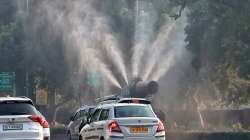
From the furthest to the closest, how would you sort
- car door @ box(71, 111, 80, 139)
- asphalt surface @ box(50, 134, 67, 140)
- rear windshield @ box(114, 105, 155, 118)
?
asphalt surface @ box(50, 134, 67, 140) → car door @ box(71, 111, 80, 139) → rear windshield @ box(114, 105, 155, 118)

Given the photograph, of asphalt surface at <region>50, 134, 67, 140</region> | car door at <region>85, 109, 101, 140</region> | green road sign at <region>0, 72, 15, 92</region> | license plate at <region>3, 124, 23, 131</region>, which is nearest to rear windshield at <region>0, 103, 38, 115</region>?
license plate at <region>3, 124, 23, 131</region>

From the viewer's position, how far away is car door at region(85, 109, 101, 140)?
24019 millimetres

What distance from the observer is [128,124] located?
2252cm

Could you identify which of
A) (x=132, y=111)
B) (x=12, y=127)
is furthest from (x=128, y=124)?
(x=12, y=127)

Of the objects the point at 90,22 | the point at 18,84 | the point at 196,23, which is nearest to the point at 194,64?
the point at 196,23

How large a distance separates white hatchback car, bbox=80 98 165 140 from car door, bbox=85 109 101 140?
6 cm

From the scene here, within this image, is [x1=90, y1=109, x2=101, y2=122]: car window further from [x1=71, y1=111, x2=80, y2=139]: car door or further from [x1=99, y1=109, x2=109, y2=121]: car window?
[x1=71, y1=111, x2=80, y2=139]: car door

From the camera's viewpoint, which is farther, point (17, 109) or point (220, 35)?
Answer: point (220, 35)

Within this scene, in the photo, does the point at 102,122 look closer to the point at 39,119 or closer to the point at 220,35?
the point at 39,119

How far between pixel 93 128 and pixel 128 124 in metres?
2.02

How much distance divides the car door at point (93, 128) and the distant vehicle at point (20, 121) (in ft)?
14.2

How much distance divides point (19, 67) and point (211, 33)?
84.1 feet

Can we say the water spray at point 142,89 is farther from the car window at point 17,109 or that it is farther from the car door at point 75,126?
the car window at point 17,109

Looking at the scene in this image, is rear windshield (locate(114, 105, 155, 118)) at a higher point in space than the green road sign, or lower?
lower
